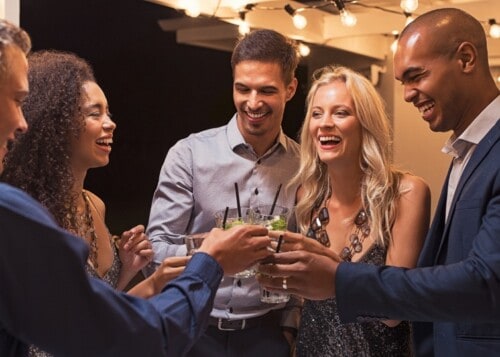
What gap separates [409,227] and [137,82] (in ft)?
12.0

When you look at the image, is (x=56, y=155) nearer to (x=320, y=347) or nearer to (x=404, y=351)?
(x=320, y=347)

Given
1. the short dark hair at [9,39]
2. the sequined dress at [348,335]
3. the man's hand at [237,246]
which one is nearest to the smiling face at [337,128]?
A: the sequined dress at [348,335]

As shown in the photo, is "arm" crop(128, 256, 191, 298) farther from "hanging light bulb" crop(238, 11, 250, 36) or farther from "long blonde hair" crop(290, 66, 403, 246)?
"hanging light bulb" crop(238, 11, 250, 36)

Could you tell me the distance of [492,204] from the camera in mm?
1823

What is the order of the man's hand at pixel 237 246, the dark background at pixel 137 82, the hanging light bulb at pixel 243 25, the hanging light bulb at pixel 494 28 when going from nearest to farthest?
the man's hand at pixel 237 246
the dark background at pixel 137 82
the hanging light bulb at pixel 243 25
the hanging light bulb at pixel 494 28

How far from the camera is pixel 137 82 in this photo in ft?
18.7

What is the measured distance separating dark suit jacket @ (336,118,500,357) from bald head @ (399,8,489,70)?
246mm

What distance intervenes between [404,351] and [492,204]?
30.0 inches

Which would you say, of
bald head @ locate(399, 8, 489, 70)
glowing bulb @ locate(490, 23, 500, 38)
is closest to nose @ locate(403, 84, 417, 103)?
bald head @ locate(399, 8, 489, 70)

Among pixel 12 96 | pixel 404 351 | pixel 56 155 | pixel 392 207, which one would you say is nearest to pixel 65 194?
pixel 56 155

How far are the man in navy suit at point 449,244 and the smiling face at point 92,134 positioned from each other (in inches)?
24.8

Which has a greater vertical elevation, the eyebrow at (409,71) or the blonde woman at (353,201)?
the eyebrow at (409,71)

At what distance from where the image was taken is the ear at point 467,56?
2.03 m

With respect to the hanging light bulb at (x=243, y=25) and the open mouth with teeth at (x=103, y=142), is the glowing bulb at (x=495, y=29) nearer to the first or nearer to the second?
the hanging light bulb at (x=243, y=25)
